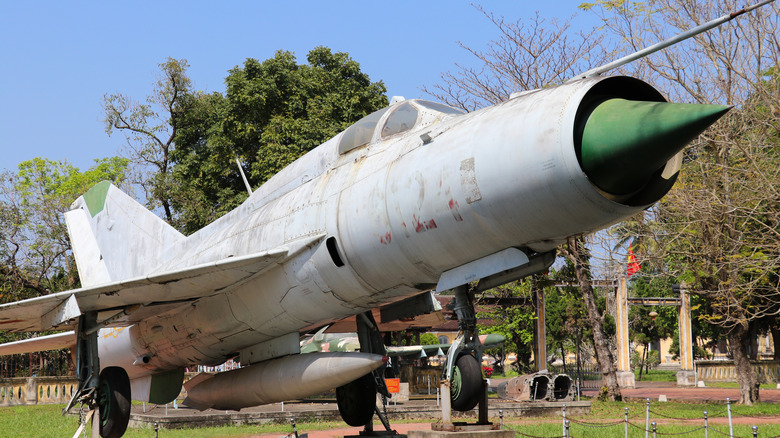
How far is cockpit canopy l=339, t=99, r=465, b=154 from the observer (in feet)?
26.8

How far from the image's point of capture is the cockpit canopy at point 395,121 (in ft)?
26.8

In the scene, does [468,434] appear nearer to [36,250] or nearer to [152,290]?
[152,290]

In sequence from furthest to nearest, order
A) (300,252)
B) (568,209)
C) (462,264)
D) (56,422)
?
(56,422) < (300,252) < (462,264) < (568,209)

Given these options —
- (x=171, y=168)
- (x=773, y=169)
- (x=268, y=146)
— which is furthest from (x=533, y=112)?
(x=171, y=168)

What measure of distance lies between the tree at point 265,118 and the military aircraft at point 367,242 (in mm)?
18823

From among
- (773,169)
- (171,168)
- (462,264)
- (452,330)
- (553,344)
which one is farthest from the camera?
(452,330)

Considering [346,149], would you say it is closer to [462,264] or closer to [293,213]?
[293,213]

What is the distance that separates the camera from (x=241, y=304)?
9500mm

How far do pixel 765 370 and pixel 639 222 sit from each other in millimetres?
23750

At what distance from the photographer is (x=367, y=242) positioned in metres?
7.62

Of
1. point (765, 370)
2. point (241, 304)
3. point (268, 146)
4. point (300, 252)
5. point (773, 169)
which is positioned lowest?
point (765, 370)

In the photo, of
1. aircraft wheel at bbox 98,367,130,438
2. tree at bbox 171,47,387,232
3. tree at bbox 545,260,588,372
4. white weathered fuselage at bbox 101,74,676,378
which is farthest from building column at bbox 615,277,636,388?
aircraft wheel at bbox 98,367,130,438

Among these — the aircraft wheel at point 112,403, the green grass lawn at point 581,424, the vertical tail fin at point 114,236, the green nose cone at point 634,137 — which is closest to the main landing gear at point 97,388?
the aircraft wheel at point 112,403

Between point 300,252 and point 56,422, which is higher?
point 300,252
